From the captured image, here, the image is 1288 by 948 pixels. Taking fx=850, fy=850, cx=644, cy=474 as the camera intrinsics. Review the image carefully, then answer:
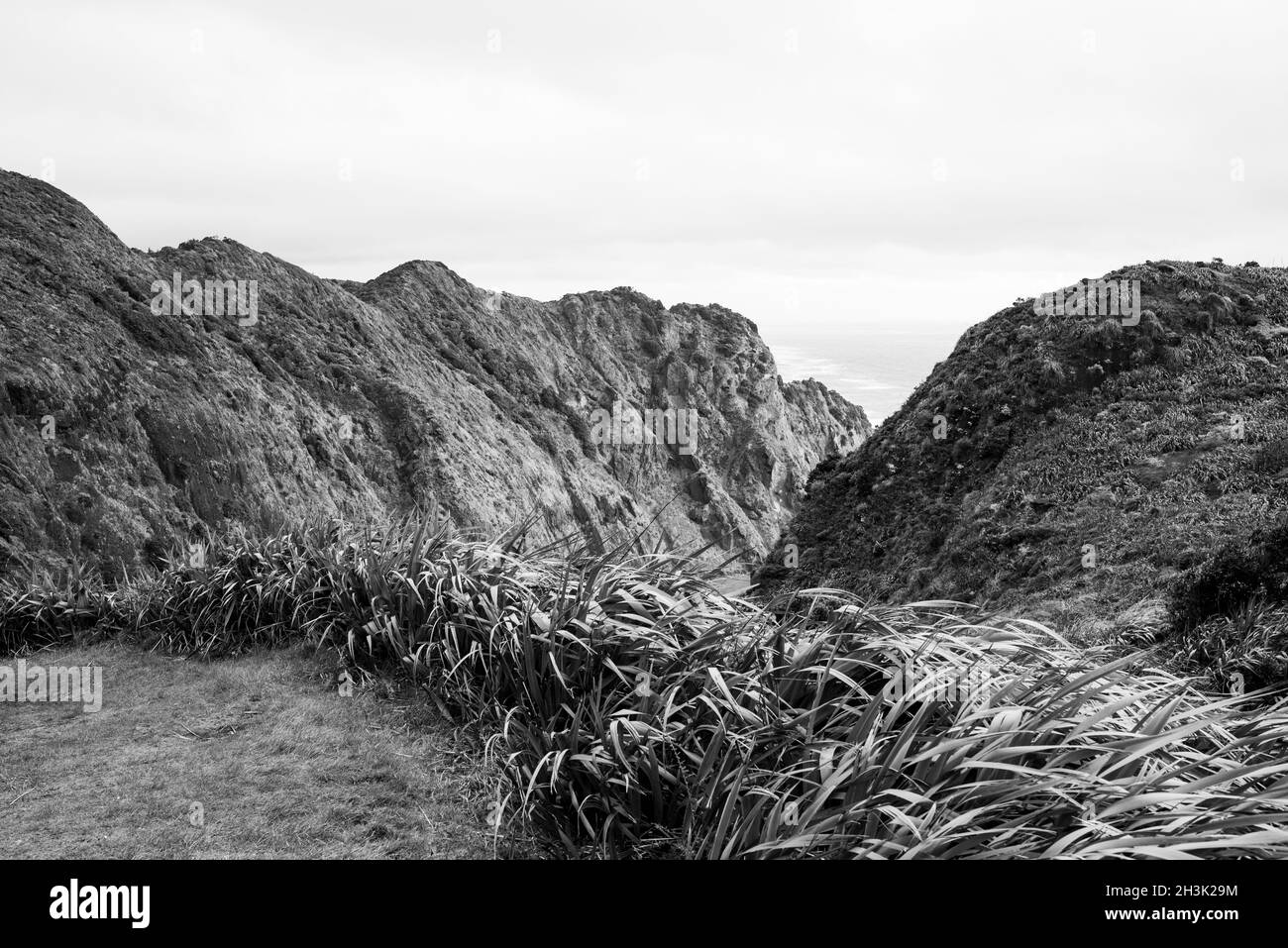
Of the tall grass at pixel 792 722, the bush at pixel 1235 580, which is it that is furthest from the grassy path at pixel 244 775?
the bush at pixel 1235 580

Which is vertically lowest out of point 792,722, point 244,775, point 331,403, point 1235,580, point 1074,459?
point 244,775

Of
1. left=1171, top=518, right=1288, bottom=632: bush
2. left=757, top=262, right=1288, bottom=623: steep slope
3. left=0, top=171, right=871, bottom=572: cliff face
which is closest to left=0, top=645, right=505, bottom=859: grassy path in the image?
left=0, top=171, right=871, bottom=572: cliff face

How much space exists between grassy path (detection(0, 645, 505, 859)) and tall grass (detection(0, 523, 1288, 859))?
0.38 meters

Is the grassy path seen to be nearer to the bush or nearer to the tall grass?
the tall grass

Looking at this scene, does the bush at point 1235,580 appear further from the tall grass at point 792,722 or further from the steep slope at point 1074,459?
the tall grass at point 792,722

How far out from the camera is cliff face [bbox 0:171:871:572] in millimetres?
24672

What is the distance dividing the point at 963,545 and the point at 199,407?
26.6 meters

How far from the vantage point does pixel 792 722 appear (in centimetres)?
421

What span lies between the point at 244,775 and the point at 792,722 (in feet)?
10.7

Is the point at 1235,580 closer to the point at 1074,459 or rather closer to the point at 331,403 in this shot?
the point at 1074,459

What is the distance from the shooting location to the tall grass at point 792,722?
3443 mm

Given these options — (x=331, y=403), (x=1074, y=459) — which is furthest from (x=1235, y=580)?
(x=331, y=403)

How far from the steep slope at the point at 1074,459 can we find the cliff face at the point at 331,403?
7096mm
